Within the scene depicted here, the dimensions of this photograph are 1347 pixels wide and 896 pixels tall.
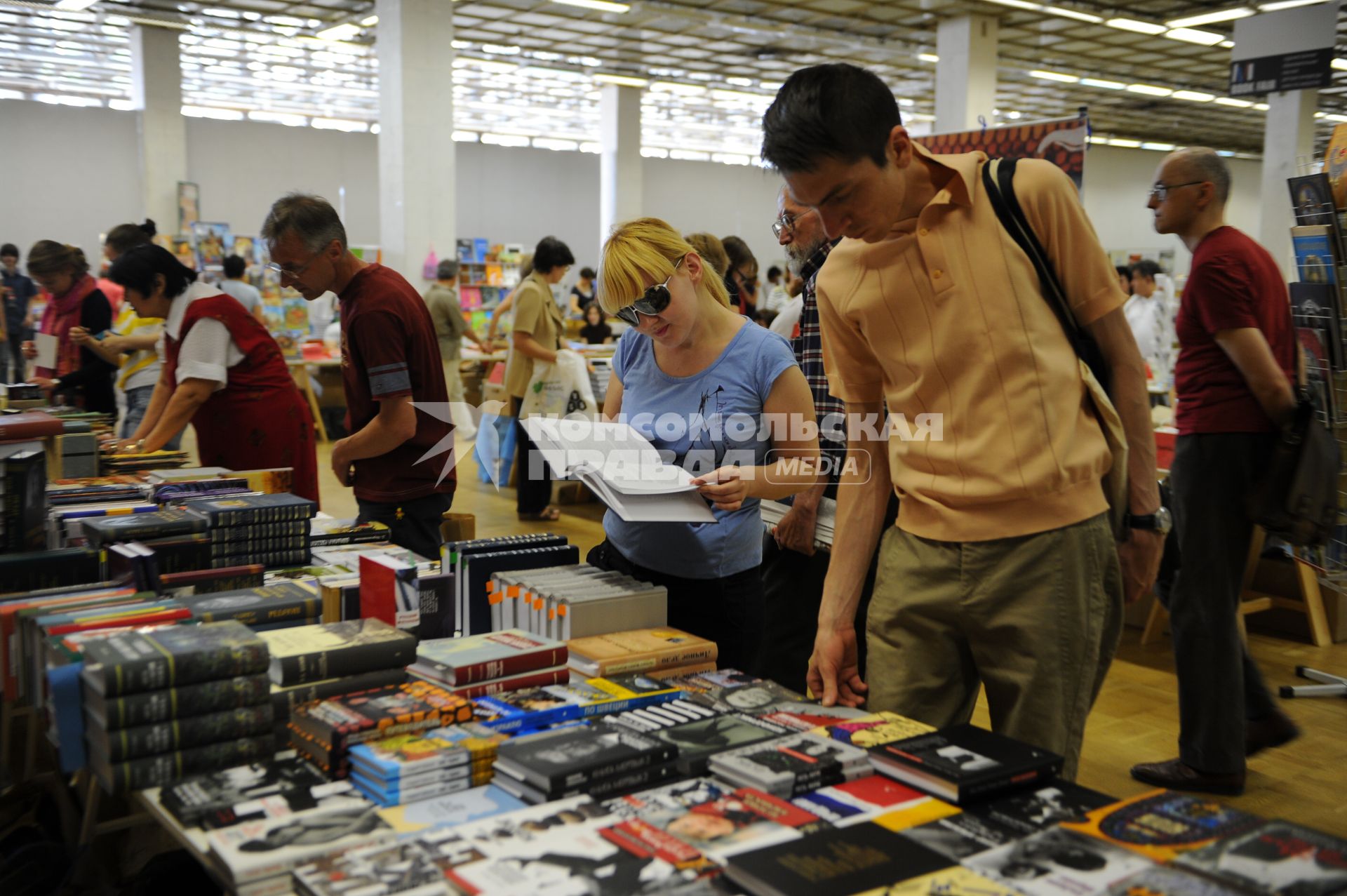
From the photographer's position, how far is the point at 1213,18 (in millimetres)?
11273

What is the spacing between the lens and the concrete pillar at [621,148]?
1569 centimetres

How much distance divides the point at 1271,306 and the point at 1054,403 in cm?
203

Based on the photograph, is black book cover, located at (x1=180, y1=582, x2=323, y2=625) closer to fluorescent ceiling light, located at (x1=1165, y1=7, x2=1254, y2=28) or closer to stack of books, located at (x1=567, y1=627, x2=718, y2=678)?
stack of books, located at (x1=567, y1=627, x2=718, y2=678)

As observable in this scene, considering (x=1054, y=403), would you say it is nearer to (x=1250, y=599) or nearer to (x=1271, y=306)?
(x=1271, y=306)

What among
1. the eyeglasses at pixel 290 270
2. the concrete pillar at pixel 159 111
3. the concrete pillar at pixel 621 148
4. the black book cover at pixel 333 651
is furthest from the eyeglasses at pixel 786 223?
the concrete pillar at pixel 621 148

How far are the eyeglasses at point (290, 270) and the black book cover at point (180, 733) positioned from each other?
168 centimetres

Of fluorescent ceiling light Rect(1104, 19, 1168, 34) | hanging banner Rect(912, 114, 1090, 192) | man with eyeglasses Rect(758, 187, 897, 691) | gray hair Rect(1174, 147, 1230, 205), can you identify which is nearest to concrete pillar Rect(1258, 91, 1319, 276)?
fluorescent ceiling light Rect(1104, 19, 1168, 34)

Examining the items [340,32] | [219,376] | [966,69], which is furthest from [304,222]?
[340,32]

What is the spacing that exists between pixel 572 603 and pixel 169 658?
0.66m

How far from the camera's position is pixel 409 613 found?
1.96 metres

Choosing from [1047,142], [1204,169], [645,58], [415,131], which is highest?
[645,58]

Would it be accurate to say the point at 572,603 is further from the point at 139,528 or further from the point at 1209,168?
the point at 1209,168

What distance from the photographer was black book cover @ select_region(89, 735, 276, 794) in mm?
1376

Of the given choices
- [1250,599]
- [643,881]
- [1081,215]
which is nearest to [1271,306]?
[1081,215]
